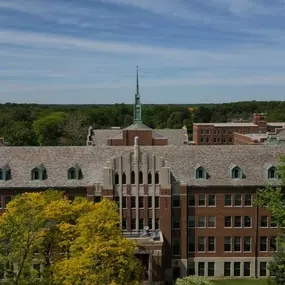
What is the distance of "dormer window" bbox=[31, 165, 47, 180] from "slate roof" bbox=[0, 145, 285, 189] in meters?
0.66

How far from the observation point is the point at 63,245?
4131 centimetres

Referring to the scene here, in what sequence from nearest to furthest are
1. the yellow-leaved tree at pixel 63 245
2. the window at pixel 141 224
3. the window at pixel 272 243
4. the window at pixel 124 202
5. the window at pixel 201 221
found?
the yellow-leaved tree at pixel 63 245, the window at pixel 124 202, the window at pixel 141 224, the window at pixel 201 221, the window at pixel 272 243

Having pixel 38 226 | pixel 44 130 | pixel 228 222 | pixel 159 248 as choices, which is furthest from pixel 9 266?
pixel 44 130

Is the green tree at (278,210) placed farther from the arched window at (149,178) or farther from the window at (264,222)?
the arched window at (149,178)

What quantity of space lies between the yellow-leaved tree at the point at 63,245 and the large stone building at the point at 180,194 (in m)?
14.3

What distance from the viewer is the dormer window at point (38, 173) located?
5925cm

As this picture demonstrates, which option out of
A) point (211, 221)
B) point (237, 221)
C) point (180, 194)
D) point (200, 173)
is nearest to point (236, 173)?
point (200, 173)

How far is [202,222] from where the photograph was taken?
59.7 m

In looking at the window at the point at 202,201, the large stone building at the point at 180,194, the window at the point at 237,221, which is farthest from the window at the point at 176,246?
the window at the point at 237,221

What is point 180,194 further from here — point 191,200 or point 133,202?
point 133,202

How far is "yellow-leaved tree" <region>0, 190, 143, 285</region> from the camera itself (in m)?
36.8

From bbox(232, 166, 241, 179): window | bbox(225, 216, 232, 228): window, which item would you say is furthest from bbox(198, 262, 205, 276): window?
bbox(232, 166, 241, 179): window

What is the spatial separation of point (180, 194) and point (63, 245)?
21.2m

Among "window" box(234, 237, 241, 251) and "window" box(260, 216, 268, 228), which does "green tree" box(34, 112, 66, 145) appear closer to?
"window" box(234, 237, 241, 251)
